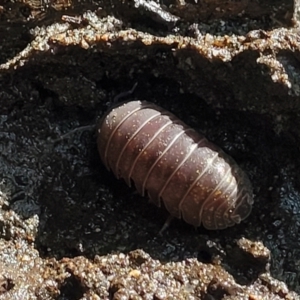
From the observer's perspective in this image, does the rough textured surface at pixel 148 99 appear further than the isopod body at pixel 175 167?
No

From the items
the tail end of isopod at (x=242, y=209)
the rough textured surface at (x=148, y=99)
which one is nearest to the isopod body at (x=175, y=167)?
→ the tail end of isopod at (x=242, y=209)

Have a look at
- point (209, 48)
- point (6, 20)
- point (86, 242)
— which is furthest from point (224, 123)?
point (6, 20)

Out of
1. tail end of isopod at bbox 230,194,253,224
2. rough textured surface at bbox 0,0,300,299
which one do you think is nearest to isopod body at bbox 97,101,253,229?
tail end of isopod at bbox 230,194,253,224

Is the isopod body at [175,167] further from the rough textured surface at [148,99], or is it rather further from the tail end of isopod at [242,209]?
the rough textured surface at [148,99]

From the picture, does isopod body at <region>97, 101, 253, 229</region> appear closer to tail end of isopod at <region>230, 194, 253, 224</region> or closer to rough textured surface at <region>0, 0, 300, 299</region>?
tail end of isopod at <region>230, 194, 253, 224</region>

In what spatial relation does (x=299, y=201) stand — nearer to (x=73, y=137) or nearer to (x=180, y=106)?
(x=180, y=106)

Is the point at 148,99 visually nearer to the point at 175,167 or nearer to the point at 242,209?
the point at 175,167

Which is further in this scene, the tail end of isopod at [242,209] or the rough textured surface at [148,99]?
the tail end of isopod at [242,209]
